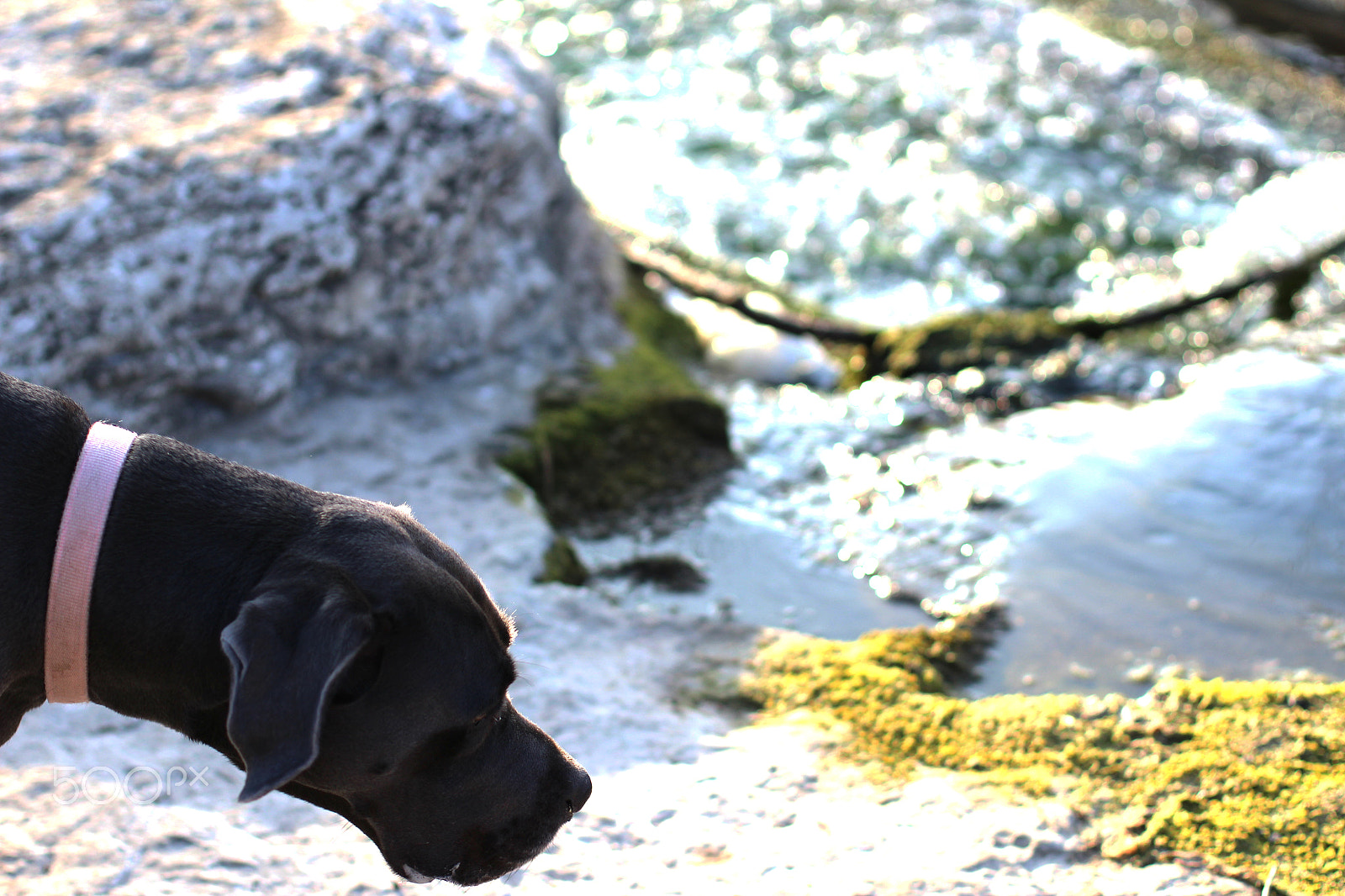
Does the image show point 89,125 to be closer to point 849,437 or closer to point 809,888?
point 849,437

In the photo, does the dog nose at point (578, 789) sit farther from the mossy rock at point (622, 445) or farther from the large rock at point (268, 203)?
the large rock at point (268, 203)

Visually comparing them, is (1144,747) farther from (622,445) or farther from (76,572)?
(76,572)

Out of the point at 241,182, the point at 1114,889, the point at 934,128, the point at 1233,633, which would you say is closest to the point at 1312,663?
the point at 1233,633

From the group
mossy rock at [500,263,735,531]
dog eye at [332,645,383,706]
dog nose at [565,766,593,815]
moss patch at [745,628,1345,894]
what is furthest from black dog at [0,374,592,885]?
mossy rock at [500,263,735,531]

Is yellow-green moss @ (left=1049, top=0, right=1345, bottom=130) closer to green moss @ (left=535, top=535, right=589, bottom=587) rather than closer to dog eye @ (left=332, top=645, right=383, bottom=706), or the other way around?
green moss @ (left=535, top=535, right=589, bottom=587)

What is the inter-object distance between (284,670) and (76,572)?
54cm

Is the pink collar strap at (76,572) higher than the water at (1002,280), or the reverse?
the pink collar strap at (76,572)

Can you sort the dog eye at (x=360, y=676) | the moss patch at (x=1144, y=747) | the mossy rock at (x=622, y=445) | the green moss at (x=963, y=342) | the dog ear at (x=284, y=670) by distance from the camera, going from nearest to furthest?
the dog ear at (x=284, y=670), the dog eye at (x=360, y=676), the moss patch at (x=1144, y=747), the mossy rock at (x=622, y=445), the green moss at (x=963, y=342)

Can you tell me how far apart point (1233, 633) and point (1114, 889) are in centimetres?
164

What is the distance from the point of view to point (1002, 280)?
280 inches

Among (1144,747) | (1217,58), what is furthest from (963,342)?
(1217,58)

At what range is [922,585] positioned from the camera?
4586mm

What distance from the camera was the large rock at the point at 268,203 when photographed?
4242 mm

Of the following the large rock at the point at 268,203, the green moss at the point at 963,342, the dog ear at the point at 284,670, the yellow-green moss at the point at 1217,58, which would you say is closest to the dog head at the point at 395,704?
the dog ear at the point at 284,670
